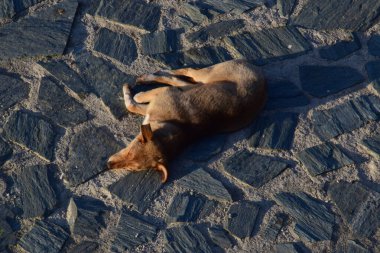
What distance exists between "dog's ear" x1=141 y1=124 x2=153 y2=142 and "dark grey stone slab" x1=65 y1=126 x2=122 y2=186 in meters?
0.52

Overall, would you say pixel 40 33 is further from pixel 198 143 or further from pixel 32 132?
pixel 198 143

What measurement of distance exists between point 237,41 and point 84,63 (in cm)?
181

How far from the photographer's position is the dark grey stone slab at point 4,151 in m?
7.58

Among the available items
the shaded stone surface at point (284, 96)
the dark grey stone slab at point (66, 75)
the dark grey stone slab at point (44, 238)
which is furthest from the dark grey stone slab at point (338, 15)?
the dark grey stone slab at point (44, 238)

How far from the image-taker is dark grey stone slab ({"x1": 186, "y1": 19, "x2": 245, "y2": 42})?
8.68 metres

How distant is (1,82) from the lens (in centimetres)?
826

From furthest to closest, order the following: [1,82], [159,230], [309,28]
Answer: [309,28]
[1,82]
[159,230]

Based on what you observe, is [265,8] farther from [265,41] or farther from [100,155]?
[100,155]

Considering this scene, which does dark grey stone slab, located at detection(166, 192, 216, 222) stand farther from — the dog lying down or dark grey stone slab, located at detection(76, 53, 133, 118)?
dark grey stone slab, located at detection(76, 53, 133, 118)

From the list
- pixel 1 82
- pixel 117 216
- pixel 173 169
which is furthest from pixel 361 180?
pixel 1 82

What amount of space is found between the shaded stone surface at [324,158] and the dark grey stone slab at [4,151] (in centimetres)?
301

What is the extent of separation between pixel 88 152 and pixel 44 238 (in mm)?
1097

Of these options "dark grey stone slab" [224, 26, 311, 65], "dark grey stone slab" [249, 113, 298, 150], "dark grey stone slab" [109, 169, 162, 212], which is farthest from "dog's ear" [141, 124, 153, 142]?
"dark grey stone slab" [224, 26, 311, 65]

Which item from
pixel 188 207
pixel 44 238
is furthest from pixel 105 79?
Result: pixel 44 238
